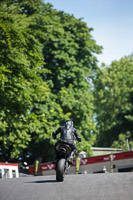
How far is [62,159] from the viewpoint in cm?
1011

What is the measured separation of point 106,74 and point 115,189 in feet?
179

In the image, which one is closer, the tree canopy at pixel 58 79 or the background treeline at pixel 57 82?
the background treeline at pixel 57 82

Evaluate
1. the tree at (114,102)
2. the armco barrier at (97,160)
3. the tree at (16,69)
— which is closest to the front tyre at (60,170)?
the tree at (16,69)

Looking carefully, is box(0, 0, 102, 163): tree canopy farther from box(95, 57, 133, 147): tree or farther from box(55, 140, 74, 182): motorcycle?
box(95, 57, 133, 147): tree

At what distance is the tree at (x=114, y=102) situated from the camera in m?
56.8

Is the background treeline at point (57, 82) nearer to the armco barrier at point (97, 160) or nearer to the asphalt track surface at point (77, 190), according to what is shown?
the armco barrier at point (97, 160)

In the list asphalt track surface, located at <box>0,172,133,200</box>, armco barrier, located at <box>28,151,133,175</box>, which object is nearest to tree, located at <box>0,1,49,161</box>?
asphalt track surface, located at <box>0,172,133,200</box>

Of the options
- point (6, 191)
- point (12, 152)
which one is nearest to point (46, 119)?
point (12, 152)

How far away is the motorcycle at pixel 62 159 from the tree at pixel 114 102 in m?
44.3

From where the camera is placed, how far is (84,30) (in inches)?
1524

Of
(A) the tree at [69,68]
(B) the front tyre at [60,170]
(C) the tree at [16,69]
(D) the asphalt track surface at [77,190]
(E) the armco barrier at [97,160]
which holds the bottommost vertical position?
(D) the asphalt track surface at [77,190]

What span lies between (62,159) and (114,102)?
49.2m

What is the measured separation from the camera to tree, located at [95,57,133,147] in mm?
56812

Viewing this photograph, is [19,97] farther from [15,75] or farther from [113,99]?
[113,99]
